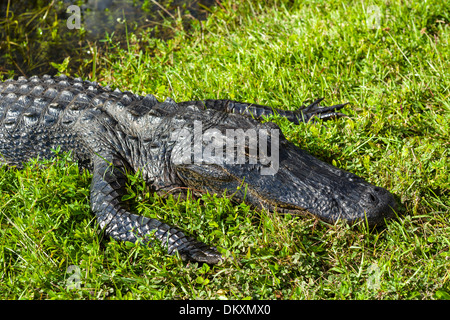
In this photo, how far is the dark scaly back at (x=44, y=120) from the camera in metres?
4.22

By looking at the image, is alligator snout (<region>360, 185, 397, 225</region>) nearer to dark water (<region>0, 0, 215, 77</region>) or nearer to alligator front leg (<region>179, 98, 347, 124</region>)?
alligator front leg (<region>179, 98, 347, 124</region>)

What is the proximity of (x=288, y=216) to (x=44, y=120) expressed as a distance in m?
2.59

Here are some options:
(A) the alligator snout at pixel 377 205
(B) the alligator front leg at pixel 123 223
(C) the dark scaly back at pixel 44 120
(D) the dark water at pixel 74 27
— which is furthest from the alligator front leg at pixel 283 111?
(D) the dark water at pixel 74 27

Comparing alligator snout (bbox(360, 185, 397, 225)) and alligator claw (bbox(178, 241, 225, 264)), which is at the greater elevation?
alligator snout (bbox(360, 185, 397, 225))

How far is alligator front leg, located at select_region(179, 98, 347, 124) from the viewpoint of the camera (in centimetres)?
446

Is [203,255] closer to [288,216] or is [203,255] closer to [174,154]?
[288,216]

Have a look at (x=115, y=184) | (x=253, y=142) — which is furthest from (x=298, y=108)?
(x=115, y=184)

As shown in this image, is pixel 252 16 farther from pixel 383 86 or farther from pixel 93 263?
pixel 93 263

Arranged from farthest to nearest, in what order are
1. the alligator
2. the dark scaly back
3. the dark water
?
1. the dark water
2. the dark scaly back
3. the alligator

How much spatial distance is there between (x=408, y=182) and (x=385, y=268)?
925 mm

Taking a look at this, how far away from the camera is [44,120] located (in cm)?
427

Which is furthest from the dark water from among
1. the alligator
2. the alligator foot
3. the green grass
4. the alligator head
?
the alligator foot

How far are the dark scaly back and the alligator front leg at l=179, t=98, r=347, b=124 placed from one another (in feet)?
2.73

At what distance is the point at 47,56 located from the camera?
255 inches
